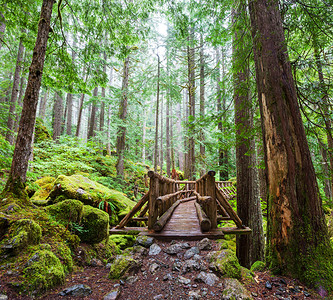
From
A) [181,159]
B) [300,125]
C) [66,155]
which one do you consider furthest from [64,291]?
[181,159]

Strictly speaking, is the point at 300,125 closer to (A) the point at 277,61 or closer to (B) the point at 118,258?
(A) the point at 277,61

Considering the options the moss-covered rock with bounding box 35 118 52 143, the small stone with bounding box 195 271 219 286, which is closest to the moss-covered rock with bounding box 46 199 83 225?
the small stone with bounding box 195 271 219 286

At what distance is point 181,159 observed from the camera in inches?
965

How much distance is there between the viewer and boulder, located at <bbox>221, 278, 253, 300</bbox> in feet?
6.89

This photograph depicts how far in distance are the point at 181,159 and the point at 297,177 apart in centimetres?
2171

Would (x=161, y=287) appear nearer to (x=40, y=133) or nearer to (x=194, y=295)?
(x=194, y=295)

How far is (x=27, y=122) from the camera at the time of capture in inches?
153

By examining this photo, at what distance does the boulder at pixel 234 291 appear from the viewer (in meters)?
2.10

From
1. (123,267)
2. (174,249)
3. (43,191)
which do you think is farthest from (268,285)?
(43,191)

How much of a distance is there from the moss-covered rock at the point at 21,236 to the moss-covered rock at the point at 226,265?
2.92 metres

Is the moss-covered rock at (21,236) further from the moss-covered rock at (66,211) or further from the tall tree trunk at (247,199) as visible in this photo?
the tall tree trunk at (247,199)

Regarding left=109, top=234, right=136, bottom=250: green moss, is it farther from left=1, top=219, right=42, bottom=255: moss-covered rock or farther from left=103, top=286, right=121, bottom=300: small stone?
left=103, top=286, right=121, bottom=300: small stone

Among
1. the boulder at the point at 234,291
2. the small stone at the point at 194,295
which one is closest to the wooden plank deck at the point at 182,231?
the boulder at the point at 234,291

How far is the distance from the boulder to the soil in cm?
10
